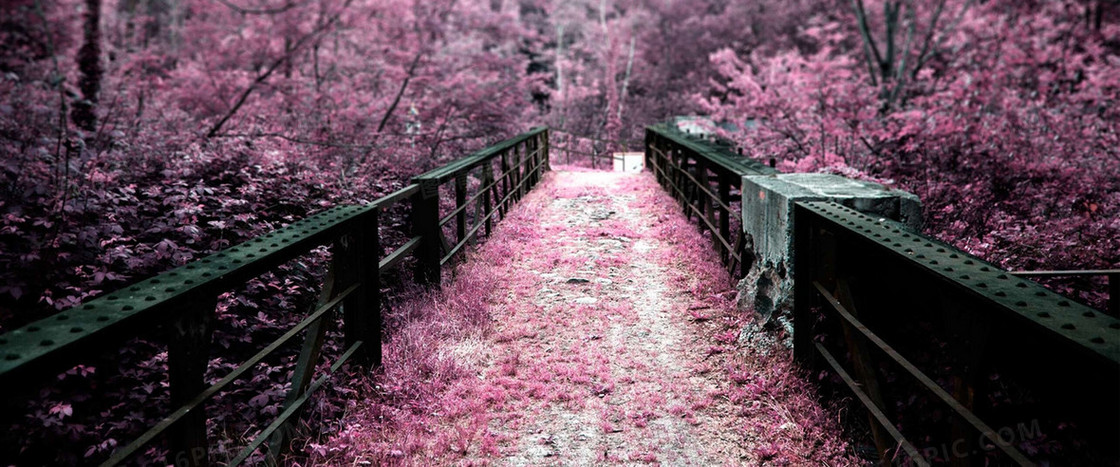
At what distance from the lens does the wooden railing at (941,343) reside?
197 centimetres

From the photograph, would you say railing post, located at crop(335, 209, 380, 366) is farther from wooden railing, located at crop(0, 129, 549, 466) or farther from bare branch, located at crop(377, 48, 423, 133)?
bare branch, located at crop(377, 48, 423, 133)

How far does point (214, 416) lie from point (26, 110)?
10021 mm

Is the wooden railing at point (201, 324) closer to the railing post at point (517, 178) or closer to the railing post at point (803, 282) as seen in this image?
the railing post at point (803, 282)

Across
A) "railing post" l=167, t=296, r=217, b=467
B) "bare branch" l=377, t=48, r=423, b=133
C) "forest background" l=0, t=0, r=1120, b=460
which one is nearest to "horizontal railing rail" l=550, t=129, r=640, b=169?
"forest background" l=0, t=0, r=1120, b=460

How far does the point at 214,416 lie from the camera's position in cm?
434

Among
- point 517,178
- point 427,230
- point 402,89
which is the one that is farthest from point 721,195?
point 402,89

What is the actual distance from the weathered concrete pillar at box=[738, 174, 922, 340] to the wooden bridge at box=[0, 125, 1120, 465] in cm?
19

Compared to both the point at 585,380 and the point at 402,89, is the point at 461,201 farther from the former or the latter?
the point at 402,89

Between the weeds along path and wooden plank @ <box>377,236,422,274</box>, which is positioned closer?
the weeds along path

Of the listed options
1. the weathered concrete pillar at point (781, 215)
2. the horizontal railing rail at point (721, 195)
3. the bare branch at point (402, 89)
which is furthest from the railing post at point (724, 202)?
the bare branch at point (402, 89)

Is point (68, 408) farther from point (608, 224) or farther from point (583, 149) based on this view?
point (583, 149)

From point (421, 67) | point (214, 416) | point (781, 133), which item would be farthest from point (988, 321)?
point (421, 67)

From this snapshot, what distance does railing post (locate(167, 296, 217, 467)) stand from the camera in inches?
96.9

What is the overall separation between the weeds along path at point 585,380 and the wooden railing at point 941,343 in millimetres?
433
